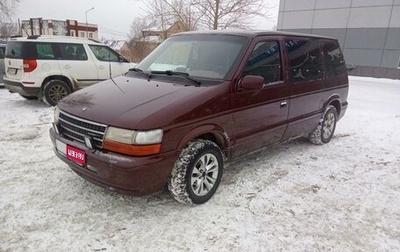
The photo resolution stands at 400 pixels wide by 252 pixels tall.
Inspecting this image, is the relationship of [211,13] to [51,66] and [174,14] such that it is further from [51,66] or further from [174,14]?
[51,66]

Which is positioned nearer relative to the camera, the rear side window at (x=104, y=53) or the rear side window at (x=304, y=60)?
the rear side window at (x=304, y=60)

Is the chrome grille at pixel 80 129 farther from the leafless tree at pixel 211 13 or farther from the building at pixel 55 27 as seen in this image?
the building at pixel 55 27

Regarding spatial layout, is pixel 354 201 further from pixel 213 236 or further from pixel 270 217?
pixel 213 236

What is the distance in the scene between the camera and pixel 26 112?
7.37 metres

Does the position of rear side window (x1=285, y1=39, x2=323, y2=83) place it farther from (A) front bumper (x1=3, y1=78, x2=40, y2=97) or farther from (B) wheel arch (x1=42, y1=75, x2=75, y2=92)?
(A) front bumper (x1=3, y1=78, x2=40, y2=97)

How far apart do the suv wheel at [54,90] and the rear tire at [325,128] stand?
242 inches

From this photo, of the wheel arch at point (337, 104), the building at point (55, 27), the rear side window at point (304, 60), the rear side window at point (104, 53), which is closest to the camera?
the rear side window at point (304, 60)

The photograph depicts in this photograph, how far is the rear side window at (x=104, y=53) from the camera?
344 inches

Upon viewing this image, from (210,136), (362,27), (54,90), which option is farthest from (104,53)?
(362,27)

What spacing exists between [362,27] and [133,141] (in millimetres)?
21811

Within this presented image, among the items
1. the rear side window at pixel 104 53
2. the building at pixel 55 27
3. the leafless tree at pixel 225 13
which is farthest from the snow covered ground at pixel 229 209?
the building at pixel 55 27

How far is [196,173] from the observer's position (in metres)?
3.35

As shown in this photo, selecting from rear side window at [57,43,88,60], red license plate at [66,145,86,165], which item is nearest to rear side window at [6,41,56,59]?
rear side window at [57,43,88,60]

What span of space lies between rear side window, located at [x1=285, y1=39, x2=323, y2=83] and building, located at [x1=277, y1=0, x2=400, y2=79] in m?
17.5
